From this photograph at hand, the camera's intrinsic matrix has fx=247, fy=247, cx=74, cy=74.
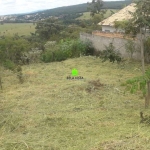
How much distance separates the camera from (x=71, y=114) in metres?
6.04

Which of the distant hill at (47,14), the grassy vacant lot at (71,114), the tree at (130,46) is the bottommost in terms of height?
the grassy vacant lot at (71,114)

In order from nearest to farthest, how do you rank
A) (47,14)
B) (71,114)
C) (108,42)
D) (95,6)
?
(71,114) < (108,42) < (95,6) < (47,14)

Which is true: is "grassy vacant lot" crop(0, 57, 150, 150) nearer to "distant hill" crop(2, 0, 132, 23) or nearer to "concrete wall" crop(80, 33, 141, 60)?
"concrete wall" crop(80, 33, 141, 60)

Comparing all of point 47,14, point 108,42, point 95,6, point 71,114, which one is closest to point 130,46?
point 108,42

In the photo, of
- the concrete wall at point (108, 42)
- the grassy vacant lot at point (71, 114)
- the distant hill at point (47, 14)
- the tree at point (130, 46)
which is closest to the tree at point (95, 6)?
the distant hill at point (47, 14)

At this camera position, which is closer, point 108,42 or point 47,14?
point 108,42

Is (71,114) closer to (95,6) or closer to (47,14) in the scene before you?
(95,6)

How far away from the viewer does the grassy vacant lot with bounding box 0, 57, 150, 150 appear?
13.7 feet

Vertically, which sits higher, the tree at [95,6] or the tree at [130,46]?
the tree at [95,6]

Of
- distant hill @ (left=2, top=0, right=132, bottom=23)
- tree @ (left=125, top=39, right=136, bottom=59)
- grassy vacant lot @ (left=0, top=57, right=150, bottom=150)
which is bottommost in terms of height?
grassy vacant lot @ (left=0, top=57, right=150, bottom=150)

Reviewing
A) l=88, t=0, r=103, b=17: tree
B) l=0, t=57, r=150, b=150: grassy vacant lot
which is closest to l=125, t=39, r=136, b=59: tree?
l=0, t=57, r=150, b=150: grassy vacant lot

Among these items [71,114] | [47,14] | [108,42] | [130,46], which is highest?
[47,14]

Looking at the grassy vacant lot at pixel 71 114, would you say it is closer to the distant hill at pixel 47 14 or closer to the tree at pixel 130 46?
the tree at pixel 130 46

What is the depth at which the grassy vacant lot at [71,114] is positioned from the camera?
4.18 m
